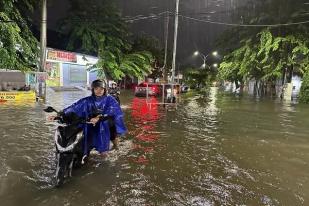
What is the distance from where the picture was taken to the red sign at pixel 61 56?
35866 mm

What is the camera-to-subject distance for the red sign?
35866 mm

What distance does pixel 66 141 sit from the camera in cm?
596

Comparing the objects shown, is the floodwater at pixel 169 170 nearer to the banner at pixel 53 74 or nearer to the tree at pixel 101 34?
the banner at pixel 53 74

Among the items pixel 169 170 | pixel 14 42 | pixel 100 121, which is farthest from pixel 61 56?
pixel 169 170

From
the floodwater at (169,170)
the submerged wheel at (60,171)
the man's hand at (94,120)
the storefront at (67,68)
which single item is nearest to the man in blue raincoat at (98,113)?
the man's hand at (94,120)

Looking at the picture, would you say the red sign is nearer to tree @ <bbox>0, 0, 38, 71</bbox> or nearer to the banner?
the banner

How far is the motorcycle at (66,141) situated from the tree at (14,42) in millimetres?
10497

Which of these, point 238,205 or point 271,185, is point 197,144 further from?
point 238,205

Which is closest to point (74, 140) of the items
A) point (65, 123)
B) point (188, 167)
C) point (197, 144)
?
point (65, 123)

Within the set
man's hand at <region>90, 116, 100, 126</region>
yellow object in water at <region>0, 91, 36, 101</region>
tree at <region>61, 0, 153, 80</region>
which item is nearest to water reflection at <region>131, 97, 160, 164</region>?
man's hand at <region>90, 116, 100, 126</region>

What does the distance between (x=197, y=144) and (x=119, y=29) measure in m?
31.5

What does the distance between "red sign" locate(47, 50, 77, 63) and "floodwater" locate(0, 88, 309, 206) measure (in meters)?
24.7

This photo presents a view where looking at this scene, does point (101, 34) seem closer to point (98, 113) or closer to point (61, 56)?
point (61, 56)

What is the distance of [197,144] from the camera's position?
9914 millimetres
